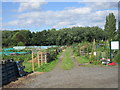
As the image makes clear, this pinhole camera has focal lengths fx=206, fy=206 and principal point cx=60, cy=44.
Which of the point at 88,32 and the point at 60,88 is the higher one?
the point at 88,32

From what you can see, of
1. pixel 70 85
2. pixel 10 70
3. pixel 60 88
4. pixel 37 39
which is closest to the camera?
pixel 60 88

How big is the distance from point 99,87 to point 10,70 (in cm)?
548

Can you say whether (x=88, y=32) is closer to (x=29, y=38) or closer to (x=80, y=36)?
(x=80, y=36)

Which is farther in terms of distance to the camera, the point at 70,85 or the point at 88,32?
the point at 88,32

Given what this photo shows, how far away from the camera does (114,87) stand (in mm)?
9688

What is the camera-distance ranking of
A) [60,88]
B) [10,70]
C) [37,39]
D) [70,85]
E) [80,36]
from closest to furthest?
[60,88], [70,85], [10,70], [37,39], [80,36]

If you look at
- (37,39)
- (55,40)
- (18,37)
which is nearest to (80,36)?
(55,40)

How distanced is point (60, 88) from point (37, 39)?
253 ft

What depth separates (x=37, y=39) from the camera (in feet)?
282

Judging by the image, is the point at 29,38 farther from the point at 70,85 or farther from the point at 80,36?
the point at 70,85

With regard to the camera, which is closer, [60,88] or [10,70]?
[60,88]

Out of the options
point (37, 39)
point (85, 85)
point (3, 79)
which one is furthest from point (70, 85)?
point (37, 39)

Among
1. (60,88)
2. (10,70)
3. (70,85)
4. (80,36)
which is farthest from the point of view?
(80,36)

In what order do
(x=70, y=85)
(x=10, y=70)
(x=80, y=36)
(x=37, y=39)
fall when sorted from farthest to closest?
(x=80, y=36) < (x=37, y=39) < (x=10, y=70) < (x=70, y=85)
